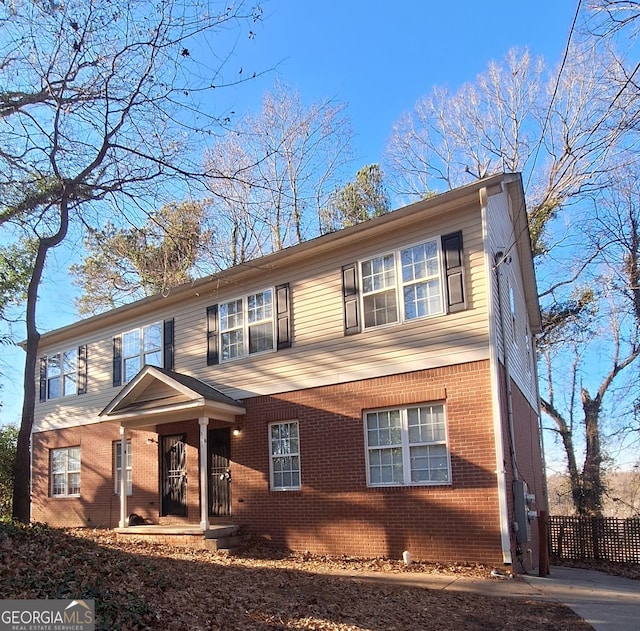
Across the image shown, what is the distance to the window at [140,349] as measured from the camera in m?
15.8

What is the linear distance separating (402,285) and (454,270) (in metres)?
1.06

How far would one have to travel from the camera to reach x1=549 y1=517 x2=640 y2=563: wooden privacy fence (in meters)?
15.6

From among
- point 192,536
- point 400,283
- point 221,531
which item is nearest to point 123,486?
point 192,536

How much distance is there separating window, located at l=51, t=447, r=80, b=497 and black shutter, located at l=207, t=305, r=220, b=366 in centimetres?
612

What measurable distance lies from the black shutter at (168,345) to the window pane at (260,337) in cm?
276

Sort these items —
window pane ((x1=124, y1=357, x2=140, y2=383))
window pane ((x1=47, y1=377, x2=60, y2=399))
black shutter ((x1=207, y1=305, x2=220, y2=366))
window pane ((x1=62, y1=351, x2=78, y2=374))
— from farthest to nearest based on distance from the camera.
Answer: window pane ((x1=47, y1=377, x2=60, y2=399)) → window pane ((x1=62, y1=351, x2=78, y2=374)) → window pane ((x1=124, y1=357, x2=140, y2=383)) → black shutter ((x1=207, y1=305, x2=220, y2=366))

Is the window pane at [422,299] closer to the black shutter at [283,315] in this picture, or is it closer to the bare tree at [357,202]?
the black shutter at [283,315]

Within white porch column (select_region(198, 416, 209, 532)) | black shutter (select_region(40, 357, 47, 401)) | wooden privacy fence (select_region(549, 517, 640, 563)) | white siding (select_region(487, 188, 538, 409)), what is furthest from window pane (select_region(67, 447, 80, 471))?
wooden privacy fence (select_region(549, 517, 640, 563))

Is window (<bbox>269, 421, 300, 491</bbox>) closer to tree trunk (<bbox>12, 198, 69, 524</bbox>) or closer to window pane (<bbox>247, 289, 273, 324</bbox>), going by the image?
window pane (<bbox>247, 289, 273, 324</bbox>)

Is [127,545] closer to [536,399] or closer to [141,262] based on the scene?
[141,262]

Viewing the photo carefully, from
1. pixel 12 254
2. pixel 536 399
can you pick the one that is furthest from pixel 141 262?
pixel 536 399

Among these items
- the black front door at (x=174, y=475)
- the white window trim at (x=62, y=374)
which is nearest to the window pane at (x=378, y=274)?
the black front door at (x=174, y=475)

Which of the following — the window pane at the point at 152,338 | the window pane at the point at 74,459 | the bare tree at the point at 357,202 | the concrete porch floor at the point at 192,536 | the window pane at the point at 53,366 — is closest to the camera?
the concrete porch floor at the point at 192,536

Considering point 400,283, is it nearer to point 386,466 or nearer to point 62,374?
point 386,466
